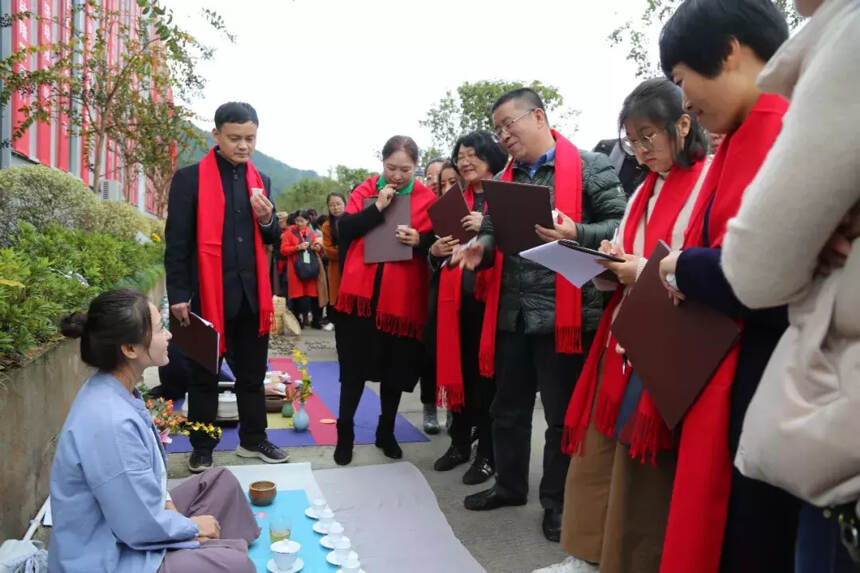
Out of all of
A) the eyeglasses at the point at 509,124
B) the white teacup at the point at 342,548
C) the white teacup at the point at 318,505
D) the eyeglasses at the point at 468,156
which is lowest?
the white teacup at the point at 342,548

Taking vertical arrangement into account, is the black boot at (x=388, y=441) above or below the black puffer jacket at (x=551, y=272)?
below

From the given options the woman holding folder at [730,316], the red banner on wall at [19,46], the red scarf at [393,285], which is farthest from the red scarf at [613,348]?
the red banner on wall at [19,46]

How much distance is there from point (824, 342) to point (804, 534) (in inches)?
13.7

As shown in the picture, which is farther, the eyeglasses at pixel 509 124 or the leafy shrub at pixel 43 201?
the leafy shrub at pixel 43 201

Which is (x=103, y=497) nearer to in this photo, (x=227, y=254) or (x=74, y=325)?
(x=74, y=325)

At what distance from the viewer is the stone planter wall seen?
224 centimetres

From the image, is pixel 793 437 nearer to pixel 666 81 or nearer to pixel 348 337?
pixel 666 81

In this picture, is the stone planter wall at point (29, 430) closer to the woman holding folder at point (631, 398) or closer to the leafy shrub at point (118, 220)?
the woman holding folder at point (631, 398)

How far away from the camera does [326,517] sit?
301 centimetres

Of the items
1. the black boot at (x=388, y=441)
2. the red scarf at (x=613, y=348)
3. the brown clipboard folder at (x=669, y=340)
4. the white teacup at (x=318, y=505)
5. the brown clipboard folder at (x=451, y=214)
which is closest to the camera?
the brown clipboard folder at (x=669, y=340)

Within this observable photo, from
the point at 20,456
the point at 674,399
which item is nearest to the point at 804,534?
the point at 674,399

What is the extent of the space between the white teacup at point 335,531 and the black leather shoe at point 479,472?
0.89 metres

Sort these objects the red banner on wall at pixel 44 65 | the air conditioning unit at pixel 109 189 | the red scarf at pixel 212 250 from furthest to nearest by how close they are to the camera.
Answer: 1. the air conditioning unit at pixel 109 189
2. the red banner on wall at pixel 44 65
3. the red scarf at pixel 212 250

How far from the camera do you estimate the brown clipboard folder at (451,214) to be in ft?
11.0
